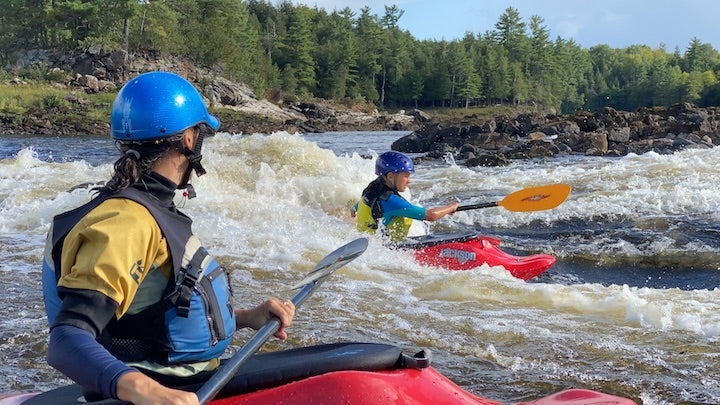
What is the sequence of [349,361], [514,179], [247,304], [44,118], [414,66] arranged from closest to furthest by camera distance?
[349,361] < [247,304] < [514,179] < [44,118] < [414,66]

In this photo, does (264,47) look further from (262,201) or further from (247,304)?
(247,304)

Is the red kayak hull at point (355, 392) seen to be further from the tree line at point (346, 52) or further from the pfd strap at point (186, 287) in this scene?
the tree line at point (346, 52)

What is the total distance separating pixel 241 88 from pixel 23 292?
172 feet

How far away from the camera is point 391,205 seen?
23.3 feet

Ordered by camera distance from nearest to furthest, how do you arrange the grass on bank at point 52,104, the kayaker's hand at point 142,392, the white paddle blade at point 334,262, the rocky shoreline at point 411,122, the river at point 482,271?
the kayaker's hand at point 142,392 → the white paddle blade at point 334,262 → the river at point 482,271 → the rocky shoreline at point 411,122 → the grass on bank at point 52,104

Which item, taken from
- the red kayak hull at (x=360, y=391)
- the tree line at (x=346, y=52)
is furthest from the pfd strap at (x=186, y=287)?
the tree line at (x=346, y=52)

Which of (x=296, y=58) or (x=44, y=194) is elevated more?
(x=296, y=58)

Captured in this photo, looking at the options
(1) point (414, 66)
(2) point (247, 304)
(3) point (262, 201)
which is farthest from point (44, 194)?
(1) point (414, 66)

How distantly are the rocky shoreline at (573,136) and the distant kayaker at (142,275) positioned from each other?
1761 cm

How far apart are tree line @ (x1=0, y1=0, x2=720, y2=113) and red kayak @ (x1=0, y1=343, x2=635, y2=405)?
51.1m

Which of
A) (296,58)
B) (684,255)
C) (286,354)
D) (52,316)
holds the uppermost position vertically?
(296,58)

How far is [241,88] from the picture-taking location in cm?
5691

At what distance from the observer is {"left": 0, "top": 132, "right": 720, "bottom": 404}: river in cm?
423

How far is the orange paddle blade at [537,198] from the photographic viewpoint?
25.9 feet
